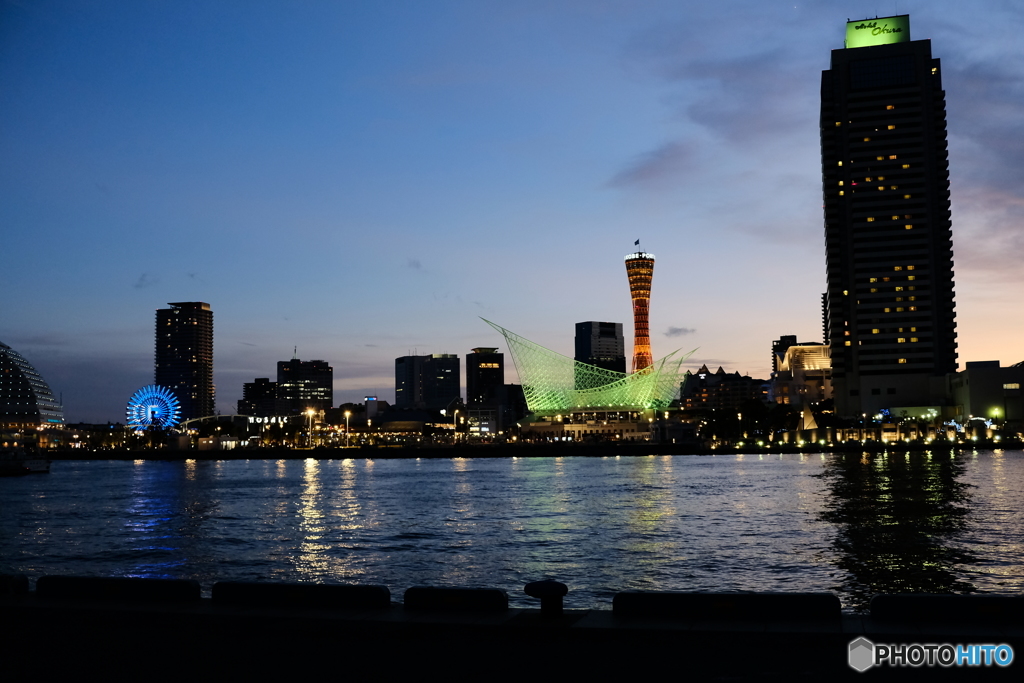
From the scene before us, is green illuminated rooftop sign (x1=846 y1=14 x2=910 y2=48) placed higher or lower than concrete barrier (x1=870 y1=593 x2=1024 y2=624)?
higher

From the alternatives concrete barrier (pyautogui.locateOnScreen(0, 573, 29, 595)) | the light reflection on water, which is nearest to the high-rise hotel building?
the light reflection on water

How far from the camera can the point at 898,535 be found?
100 feet

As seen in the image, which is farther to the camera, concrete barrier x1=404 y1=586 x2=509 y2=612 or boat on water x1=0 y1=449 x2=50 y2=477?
boat on water x1=0 y1=449 x2=50 y2=477

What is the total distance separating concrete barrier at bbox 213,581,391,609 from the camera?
10773 mm

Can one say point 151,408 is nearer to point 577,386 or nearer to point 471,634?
point 577,386

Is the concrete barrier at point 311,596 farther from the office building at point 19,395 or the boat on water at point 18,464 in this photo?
the office building at point 19,395

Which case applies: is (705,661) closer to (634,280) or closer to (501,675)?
(501,675)

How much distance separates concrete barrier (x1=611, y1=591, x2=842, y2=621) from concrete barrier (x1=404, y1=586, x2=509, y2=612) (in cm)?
138

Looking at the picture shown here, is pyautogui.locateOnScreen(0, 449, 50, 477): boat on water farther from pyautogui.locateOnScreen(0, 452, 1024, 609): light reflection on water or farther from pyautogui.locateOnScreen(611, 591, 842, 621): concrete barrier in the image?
pyautogui.locateOnScreen(611, 591, 842, 621): concrete barrier

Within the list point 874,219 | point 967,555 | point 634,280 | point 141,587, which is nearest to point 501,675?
point 141,587

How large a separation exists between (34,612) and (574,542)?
21074 mm

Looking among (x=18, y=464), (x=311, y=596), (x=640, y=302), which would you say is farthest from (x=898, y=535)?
(x=640, y=302)

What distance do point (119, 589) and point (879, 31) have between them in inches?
6398

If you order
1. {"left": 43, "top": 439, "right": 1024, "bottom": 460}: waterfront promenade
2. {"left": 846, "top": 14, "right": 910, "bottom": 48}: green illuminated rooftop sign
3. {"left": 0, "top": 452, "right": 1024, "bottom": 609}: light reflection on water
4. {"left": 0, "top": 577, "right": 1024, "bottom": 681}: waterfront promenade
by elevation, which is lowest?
{"left": 43, "top": 439, "right": 1024, "bottom": 460}: waterfront promenade
